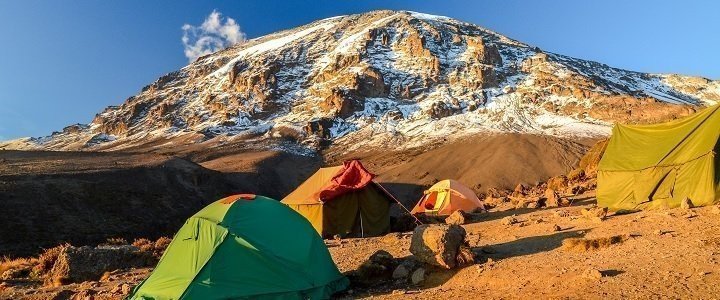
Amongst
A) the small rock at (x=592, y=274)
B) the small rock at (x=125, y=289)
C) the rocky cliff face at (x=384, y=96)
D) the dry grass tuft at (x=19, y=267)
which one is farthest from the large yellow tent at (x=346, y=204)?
the rocky cliff face at (x=384, y=96)

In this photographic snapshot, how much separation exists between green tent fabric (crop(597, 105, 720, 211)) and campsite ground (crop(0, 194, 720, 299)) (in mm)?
1342

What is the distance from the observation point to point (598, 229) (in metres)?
12.1

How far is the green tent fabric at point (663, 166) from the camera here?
13.1 metres

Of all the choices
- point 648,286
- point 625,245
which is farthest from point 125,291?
point 625,245

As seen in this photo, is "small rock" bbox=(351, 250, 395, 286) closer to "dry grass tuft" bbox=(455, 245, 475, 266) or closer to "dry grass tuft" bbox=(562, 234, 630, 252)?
"dry grass tuft" bbox=(455, 245, 475, 266)

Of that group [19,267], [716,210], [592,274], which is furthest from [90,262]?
[716,210]

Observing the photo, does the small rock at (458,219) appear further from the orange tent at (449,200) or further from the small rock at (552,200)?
the orange tent at (449,200)

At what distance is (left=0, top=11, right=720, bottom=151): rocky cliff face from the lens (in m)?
75.1

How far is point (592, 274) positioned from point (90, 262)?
11.5 metres

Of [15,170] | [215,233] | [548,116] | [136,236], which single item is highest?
[548,116]

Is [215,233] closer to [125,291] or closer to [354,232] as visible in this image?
[125,291]

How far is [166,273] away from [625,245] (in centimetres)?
889

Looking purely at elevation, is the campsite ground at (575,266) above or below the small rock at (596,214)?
below

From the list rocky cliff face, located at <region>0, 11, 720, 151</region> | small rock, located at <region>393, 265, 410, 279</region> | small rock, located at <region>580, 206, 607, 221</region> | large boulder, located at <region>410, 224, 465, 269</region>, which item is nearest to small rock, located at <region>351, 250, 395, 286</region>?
small rock, located at <region>393, 265, 410, 279</region>
